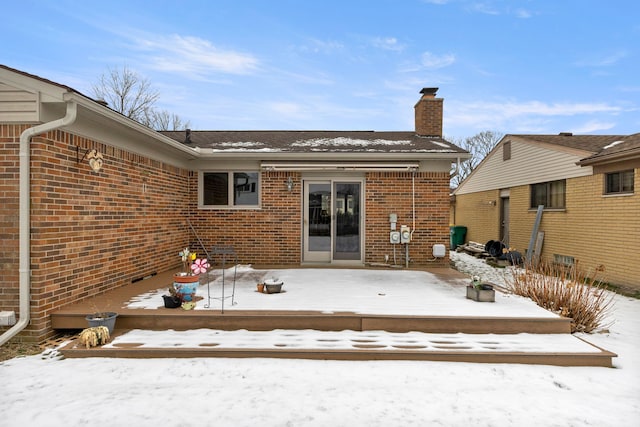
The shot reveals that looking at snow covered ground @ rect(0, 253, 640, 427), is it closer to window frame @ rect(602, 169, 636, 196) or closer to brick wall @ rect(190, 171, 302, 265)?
brick wall @ rect(190, 171, 302, 265)

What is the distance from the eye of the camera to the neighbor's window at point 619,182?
787 centimetres

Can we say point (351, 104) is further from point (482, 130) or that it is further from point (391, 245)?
point (391, 245)

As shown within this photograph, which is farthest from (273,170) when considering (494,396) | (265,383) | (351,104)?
(351,104)

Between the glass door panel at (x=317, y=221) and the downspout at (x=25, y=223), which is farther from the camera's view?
the glass door panel at (x=317, y=221)

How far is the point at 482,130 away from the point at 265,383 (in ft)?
111

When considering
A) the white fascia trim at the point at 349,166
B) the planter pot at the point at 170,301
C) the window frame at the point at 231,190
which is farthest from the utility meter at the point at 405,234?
the planter pot at the point at 170,301

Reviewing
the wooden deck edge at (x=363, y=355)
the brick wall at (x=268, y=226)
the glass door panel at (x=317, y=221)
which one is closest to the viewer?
the wooden deck edge at (x=363, y=355)

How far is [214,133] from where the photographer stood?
10711 mm

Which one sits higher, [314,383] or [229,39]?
[229,39]

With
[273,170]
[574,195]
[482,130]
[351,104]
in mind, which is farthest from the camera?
[482,130]

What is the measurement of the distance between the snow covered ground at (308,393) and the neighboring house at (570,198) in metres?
5.52

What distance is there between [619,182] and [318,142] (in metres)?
7.64

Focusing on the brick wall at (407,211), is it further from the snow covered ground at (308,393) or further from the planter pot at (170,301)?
the planter pot at (170,301)

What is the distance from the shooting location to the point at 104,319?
4.12 m
